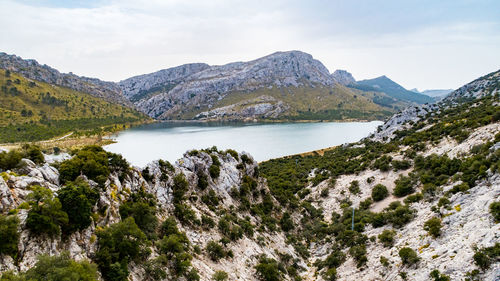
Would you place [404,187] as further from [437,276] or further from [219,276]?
[219,276]

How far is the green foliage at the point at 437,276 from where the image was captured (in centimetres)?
1979

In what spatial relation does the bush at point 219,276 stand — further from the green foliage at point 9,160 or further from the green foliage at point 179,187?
the green foliage at point 9,160

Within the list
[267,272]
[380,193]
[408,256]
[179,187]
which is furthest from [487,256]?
[179,187]

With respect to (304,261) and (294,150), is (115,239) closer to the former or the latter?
(304,261)

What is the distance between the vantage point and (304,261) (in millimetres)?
36656

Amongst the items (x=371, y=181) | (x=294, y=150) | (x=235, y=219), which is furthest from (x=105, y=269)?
(x=294, y=150)

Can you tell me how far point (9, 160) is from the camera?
20.3m

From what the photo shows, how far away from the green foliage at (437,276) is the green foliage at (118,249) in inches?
965

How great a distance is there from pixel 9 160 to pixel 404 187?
2170 inches

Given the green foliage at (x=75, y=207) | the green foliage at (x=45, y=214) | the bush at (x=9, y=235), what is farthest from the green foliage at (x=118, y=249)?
the bush at (x=9, y=235)

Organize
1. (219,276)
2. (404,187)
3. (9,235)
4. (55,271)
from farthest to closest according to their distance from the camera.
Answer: (404,187), (219,276), (9,235), (55,271)

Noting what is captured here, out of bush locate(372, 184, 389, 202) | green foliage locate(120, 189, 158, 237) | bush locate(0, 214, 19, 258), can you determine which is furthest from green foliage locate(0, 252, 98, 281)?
bush locate(372, 184, 389, 202)

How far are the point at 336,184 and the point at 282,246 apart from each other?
29671mm

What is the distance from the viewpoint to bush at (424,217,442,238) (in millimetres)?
26108
